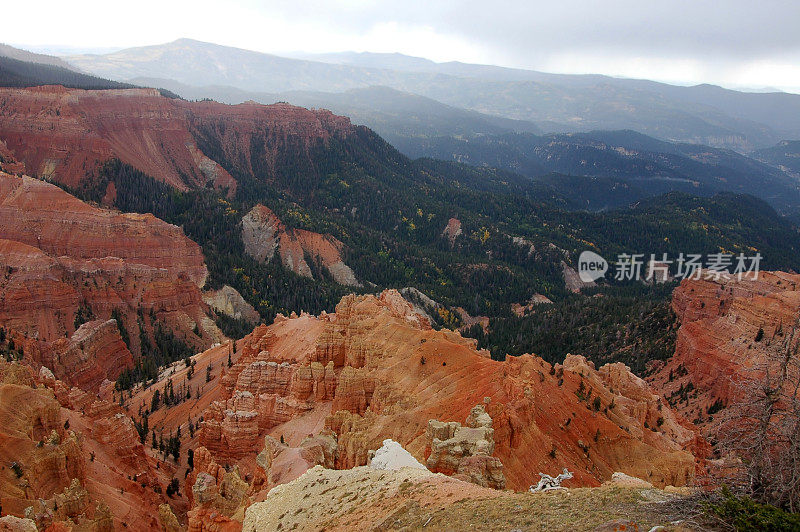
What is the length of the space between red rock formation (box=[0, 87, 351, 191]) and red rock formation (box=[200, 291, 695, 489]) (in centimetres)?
10938

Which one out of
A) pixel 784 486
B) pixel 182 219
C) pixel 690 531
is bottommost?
pixel 182 219

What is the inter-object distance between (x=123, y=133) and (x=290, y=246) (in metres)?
67.5

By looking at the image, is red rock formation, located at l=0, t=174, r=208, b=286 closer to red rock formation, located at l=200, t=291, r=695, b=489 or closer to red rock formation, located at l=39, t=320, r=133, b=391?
red rock formation, located at l=39, t=320, r=133, b=391

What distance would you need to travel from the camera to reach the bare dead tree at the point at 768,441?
1202cm

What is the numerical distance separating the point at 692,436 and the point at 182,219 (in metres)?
113

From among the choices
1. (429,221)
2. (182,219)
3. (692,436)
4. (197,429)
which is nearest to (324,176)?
(429,221)

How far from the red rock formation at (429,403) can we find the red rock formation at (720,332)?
15004 mm

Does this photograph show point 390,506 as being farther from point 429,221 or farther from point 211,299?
point 429,221

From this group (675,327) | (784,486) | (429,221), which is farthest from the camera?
(429,221)

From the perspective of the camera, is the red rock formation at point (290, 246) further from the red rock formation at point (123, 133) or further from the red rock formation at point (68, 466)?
the red rock formation at point (68, 466)

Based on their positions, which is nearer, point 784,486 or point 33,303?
point 784,486

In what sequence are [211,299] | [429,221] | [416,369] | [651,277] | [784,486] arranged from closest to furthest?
[784,486] → [416,369] → [211,299] → [651,277] → [429,221]

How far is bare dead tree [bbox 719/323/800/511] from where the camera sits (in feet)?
39.4

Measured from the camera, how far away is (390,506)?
1803 centimetres
